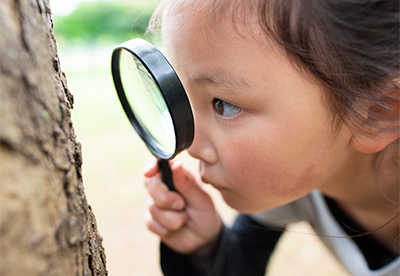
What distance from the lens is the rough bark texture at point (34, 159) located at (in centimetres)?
39

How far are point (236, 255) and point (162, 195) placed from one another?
49 cm

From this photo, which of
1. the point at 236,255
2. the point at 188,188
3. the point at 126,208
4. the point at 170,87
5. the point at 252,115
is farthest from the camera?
the point at 126,208

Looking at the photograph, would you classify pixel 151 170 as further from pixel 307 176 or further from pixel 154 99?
pixel 307 176

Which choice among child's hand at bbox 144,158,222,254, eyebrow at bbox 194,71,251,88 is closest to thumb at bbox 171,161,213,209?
child's hand at bbox 144,158,222,254

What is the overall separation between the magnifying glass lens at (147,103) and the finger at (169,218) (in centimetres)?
→ 39

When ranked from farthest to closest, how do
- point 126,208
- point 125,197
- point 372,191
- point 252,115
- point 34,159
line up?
point 125,197
point 126,208
point 372,191
point 252,115
point 34,159

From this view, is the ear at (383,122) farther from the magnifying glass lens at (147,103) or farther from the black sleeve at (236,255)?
the black sleeve at (236,255)

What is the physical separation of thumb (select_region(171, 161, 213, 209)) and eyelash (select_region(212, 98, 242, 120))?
438mm

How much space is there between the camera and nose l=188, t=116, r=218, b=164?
1.07 meters

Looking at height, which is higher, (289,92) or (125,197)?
(289,92)

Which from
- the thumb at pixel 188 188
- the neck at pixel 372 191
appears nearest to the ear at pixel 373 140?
the neck at pixel 372 191

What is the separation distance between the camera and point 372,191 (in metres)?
1.34

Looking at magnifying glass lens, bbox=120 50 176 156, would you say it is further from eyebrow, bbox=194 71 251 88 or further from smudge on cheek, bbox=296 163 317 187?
smudge on cheek, bbox=296 163 317 187

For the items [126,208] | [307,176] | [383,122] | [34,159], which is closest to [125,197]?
[126,208]
